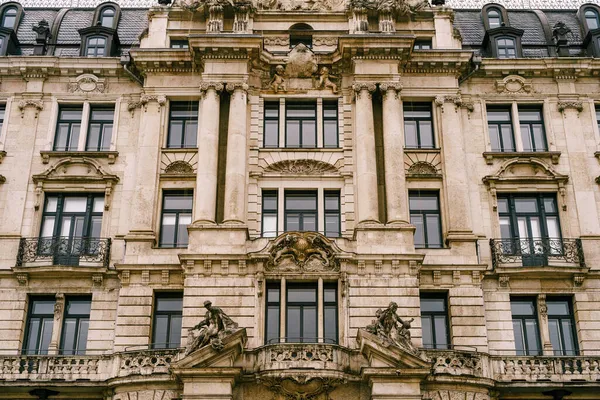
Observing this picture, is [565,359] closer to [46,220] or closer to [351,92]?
[351,92]

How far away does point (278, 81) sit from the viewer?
33.2 meters

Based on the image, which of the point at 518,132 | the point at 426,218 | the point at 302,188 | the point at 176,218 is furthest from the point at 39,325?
the point at 518,132

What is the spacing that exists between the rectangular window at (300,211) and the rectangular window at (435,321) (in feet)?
16.7

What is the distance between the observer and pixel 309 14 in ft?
114

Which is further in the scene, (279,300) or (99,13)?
(99,13)

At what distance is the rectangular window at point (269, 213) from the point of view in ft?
101

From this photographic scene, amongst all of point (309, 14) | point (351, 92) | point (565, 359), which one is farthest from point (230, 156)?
point (565, 359)

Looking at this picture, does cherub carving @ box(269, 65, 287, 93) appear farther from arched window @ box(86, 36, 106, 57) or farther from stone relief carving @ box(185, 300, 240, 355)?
stone relief carving @ box(185, 300, 240, 355)

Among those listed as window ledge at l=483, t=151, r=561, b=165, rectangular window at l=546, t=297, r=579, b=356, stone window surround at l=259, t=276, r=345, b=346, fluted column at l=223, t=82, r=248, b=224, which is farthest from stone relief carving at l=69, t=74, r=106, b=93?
rectangular window at l=546, t=297, r=579, b=356

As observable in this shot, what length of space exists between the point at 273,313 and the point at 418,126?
10.4 meters

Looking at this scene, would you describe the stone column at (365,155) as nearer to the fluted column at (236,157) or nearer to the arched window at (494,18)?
the fluted column at (236,157)

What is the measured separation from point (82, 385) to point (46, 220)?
7.24 meters

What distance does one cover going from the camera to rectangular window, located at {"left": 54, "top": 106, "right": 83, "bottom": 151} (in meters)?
33.0

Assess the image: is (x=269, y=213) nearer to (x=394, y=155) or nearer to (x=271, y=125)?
(x=271, y=125)
